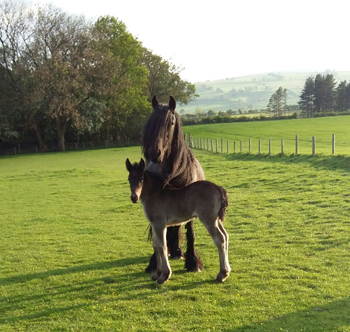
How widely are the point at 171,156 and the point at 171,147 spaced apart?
0.57 feet

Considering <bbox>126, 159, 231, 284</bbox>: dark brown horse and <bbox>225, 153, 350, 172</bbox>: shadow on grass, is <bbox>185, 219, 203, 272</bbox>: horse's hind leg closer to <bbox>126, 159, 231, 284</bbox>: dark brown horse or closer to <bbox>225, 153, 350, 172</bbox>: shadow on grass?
<bbox>126, 159, 231, 284</bbox>: dark brown horse

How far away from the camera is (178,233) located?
22.3 feet

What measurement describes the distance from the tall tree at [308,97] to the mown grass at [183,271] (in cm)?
8641

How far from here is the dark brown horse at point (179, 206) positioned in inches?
215

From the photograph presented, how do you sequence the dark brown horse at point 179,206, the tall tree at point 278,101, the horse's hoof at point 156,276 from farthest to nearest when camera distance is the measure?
the tall tree at point 278,101
the horse's hoof at point 156,276
the dark brown horse at point 179,206

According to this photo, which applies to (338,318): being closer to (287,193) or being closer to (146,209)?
(146,209)

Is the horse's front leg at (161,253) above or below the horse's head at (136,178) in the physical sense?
below

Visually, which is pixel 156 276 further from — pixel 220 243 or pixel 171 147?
pixel 171 147

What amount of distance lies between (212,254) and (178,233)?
861mm

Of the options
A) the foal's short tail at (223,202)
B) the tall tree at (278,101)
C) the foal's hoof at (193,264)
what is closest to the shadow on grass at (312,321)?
the foal's short tail at (223,202)

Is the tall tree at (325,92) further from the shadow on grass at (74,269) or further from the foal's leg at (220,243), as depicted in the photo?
the foal's leg at (220,243)

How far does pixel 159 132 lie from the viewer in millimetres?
4953

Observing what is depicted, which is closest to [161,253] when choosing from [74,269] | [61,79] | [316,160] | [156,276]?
[156,276]

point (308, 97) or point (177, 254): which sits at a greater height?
point (308, 97)
